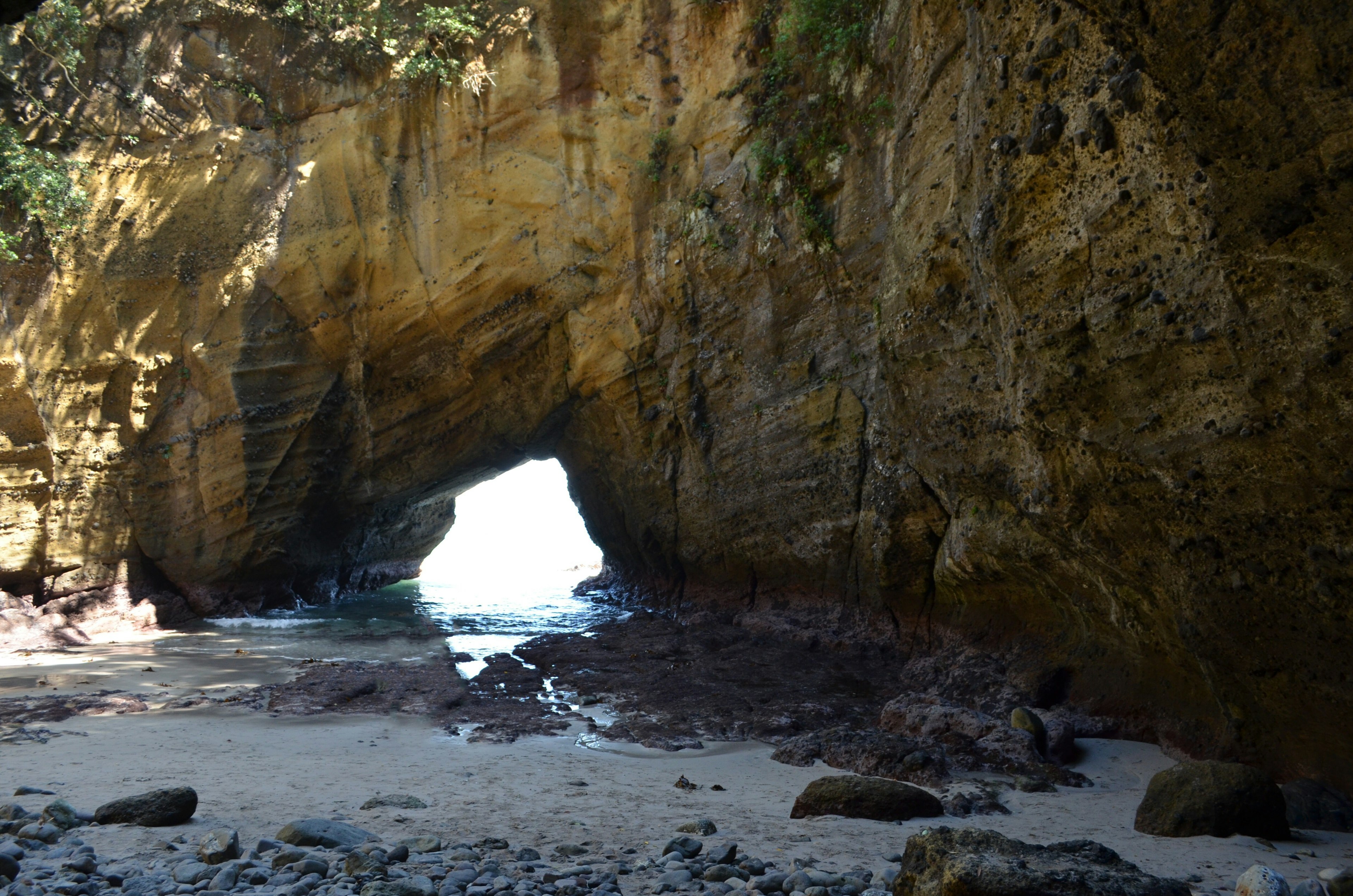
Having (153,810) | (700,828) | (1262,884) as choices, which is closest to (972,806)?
(700,828)

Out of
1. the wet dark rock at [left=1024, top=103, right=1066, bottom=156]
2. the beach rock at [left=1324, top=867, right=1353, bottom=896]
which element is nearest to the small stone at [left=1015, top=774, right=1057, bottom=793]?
the beach rock at [left=1324, top=867, right=1353, bottom=896]

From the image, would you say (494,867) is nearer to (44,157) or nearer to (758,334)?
(758,334)

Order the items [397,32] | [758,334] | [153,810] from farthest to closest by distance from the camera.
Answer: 1. [397,32]
2. [758,334]
3. [153,810]

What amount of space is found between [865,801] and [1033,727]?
1.84 m

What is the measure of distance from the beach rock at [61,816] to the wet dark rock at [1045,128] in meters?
5.37

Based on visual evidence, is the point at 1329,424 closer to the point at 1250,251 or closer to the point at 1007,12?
the point at 1250,251

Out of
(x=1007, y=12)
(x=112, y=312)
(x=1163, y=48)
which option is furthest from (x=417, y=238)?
(x=1163, y=48)

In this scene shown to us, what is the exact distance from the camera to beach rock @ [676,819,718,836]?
11.0ft

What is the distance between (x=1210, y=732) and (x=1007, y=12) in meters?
4.25

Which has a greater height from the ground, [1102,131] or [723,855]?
[1102,131]

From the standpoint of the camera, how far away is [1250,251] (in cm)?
333

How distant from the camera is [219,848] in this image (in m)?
2.77

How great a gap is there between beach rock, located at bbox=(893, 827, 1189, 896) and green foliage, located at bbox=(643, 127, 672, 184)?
423 inches

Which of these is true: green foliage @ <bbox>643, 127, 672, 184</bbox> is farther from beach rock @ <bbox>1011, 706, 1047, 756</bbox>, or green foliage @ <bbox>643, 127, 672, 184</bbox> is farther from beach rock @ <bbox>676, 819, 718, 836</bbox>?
beach rock @ <bbox>676, 819, 718, 836</bbox>
